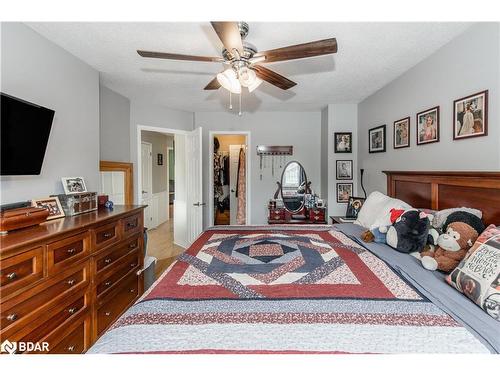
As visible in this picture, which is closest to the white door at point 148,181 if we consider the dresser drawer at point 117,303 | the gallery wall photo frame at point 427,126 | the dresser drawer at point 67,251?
the dresser drawer at point 117,303

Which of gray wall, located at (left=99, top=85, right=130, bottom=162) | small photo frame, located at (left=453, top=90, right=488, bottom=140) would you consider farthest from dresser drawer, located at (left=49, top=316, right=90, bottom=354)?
small photo frame, located at (left=453, top=90, right=488, bottom=140)

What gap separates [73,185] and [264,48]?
1.98 meters

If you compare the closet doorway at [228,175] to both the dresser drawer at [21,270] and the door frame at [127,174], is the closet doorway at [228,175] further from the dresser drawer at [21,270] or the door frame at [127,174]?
the dresser drawer at [21,270]

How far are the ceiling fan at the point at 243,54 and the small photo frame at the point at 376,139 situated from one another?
1773 millimetres

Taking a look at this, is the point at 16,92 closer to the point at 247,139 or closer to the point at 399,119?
the point at 247,139

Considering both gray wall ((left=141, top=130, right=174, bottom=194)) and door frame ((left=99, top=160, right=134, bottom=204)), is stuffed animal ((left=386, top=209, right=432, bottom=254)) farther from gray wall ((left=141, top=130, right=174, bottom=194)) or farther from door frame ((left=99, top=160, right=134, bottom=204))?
gray wall ((left=141, top=130, right=174, bottom=194))

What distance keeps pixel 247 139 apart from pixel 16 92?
9.29 ft

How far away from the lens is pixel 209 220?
13.0 feet

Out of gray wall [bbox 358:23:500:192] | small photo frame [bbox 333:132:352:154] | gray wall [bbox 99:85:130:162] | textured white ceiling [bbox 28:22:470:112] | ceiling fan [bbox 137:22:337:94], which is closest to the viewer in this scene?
ceiling fan [bbox 137:22:337:94]

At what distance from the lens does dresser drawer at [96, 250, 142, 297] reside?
1.77m

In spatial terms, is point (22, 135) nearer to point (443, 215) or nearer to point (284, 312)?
point (284, 312)

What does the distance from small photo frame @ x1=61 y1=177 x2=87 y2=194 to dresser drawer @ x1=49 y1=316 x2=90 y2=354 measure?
1007 millimetres

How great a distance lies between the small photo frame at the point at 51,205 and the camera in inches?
63.0

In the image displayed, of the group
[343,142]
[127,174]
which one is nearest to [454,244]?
[343,142]
